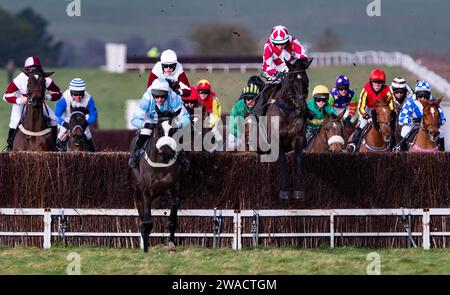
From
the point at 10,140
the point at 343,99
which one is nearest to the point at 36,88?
the point at 10,140

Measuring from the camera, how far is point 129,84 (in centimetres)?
5800

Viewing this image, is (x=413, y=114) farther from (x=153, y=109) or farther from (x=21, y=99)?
(x=21, y=99)

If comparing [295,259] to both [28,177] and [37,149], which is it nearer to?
[28,177]

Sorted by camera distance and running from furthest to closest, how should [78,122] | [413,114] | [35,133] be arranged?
[78,122] < [413,114] < [35,133]

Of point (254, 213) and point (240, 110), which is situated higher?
point (240, 110)

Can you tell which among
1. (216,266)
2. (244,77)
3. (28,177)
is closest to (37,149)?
(28,177)

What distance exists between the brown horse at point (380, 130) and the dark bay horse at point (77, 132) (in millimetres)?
4006

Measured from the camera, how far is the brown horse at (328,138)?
1716 centimetres

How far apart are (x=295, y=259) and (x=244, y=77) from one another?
128 feet

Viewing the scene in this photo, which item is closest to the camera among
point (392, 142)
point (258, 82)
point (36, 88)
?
point (36, 88)

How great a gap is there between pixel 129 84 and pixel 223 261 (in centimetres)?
4545

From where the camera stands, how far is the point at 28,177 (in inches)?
569

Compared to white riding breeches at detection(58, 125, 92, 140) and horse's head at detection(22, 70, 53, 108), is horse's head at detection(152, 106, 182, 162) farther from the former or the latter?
white riding breeches at detection(58, 125, 92, 140)

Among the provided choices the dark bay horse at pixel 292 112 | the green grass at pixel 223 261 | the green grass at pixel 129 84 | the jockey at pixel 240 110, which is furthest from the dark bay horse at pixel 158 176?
the green grass at pixel 129 84
